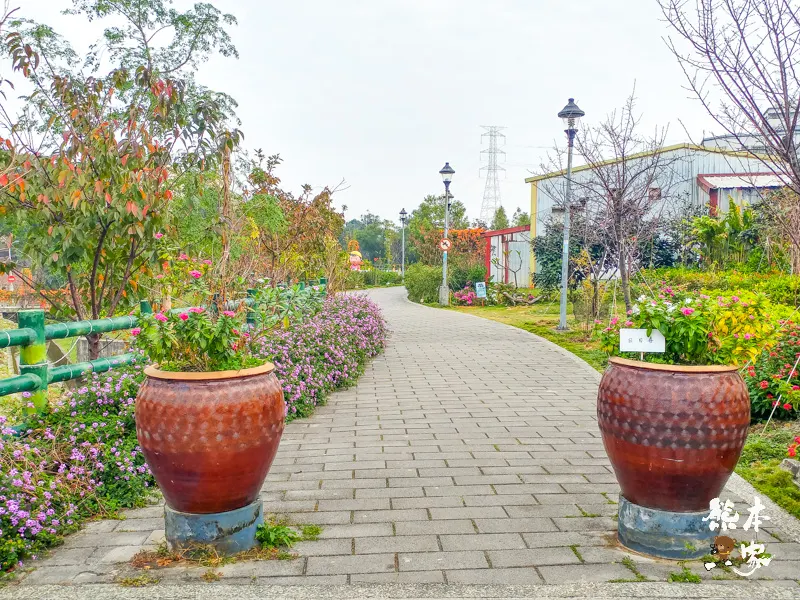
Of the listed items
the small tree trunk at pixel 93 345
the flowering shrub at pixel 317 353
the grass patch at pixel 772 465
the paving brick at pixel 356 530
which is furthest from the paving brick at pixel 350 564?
the small tree trunk at pixel 93 345

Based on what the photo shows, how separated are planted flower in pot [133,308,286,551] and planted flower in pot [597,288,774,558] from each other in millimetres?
1772

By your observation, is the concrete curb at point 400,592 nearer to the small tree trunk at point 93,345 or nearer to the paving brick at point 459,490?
the paving brick at point 459,490

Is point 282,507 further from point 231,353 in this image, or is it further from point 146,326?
point 146,326

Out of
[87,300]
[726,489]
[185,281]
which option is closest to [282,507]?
[185,281]

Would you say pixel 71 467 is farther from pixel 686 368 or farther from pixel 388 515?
pixel 686 368

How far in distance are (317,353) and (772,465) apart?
478 centimetres

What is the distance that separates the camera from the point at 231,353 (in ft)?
11.8

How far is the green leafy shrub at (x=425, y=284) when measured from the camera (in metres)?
26.8

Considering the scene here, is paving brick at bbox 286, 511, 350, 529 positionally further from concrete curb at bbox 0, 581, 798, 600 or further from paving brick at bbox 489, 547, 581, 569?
paving brick at bbox 489, 547, 581, 569

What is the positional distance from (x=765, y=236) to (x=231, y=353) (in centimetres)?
1683

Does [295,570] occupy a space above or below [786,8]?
below

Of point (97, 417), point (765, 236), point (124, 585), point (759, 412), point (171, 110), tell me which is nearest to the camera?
point (124, 585)

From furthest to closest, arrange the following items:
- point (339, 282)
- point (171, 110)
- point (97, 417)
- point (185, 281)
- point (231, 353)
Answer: point (339, 282), point (171, 110), point (185, 281), point (97, 417), point (231, 353)

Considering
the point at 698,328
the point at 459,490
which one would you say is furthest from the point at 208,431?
the point at 698,328
